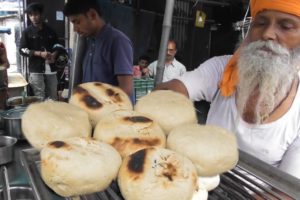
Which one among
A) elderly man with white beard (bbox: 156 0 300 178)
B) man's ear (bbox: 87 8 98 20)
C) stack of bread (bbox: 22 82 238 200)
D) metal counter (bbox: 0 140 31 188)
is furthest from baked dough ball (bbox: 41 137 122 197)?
man's ear (bbox: 87 8 98 20)

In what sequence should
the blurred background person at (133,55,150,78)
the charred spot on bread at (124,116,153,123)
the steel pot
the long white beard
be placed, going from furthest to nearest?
1. the blurred background person at (133,55,150,78)
2. the steel pot
3. the long white beard
4. the charred spot on bread at (124,116,153,123)

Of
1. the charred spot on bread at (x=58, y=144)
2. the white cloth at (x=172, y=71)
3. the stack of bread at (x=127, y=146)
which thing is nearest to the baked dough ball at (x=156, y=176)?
the stack of bread at (x=127, y=146)

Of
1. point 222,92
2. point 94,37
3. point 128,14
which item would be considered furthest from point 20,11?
point 222,92

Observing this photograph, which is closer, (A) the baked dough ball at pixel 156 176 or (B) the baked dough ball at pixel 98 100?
(A) the baked dough ball at pixel 156 176

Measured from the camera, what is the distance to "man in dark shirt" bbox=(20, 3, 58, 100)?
4355 mm

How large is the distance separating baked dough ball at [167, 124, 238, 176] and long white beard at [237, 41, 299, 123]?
61cm

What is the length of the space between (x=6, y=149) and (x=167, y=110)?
968mm

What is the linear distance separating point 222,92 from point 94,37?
1257mm

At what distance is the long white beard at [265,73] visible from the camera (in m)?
1.12

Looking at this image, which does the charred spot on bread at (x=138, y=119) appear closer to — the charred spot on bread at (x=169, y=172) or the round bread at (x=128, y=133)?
the round bread at (x=128, y=133)

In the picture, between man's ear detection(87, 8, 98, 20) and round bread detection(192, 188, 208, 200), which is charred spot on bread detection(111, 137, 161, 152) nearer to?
round bread detection(192, 188, 208, 200)

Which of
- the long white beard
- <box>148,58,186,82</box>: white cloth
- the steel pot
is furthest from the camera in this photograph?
<box>148,58,186,82</box>: white cloth

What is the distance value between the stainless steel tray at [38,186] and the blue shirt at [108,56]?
1.47 metres

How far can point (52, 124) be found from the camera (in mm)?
573
